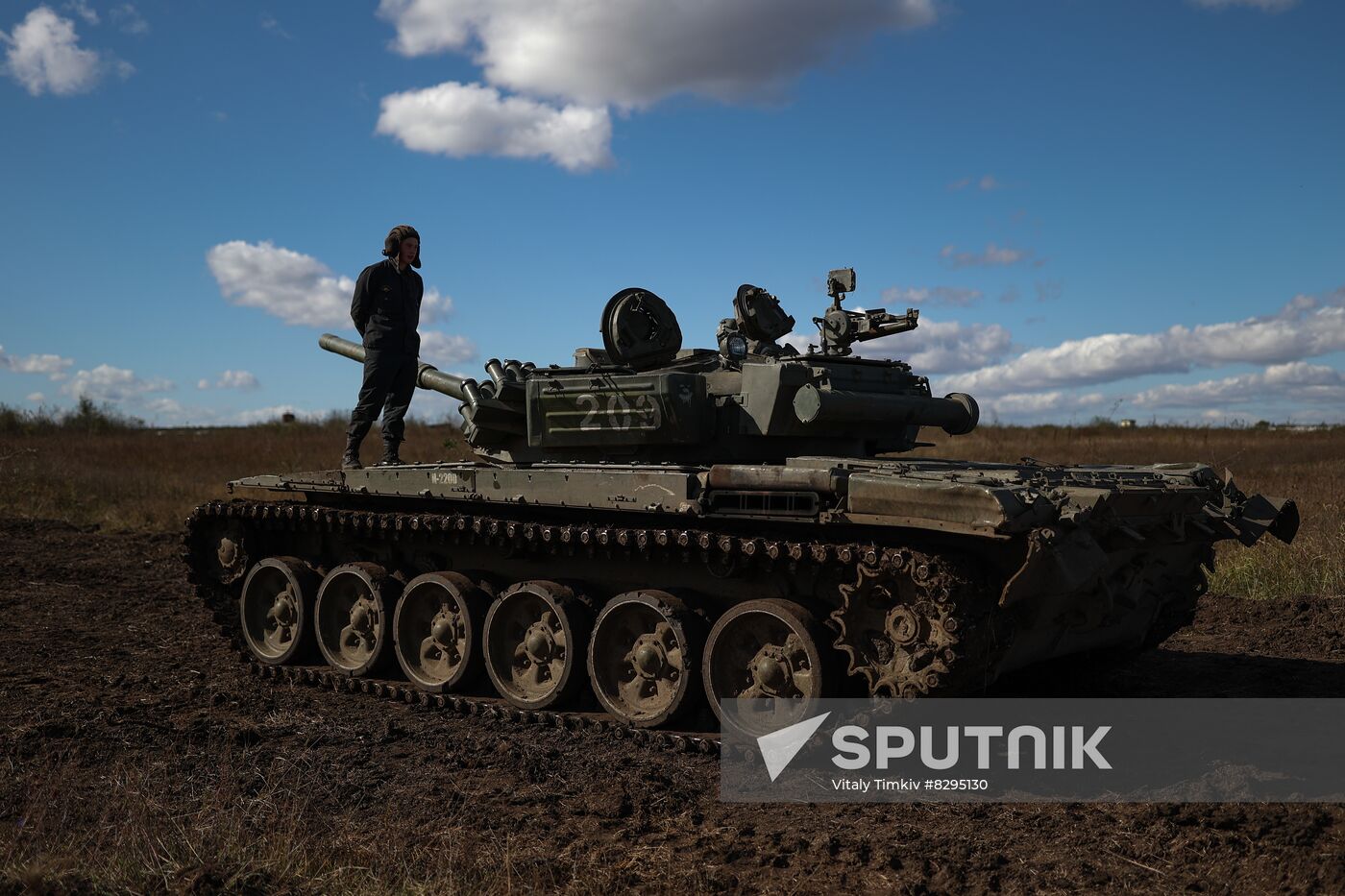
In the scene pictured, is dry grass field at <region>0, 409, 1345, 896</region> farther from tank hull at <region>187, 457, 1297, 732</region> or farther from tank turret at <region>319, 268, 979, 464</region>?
tank turret at <region>319, 268, 979, 464</region>

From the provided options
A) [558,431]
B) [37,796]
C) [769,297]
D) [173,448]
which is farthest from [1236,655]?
[173,448]

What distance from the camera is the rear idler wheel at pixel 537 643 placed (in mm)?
8469

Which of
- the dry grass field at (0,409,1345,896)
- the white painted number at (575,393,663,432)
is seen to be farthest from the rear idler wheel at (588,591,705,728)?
the white painted number at (575,393,663,432)

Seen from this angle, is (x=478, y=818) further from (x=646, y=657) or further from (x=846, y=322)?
(x=846, y=322)

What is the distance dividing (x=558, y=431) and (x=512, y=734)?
8.19ft

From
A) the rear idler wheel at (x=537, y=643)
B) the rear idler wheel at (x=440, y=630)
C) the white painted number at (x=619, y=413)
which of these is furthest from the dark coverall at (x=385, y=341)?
the rear idler wheel at (x=537, y=643)

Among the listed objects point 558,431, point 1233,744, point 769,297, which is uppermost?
point 769,297

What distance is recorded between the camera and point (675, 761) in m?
7.46

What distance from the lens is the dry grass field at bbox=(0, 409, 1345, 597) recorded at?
13.9 m

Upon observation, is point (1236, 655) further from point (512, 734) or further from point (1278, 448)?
point (1278, 448)

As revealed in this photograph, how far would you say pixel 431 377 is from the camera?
11039mm

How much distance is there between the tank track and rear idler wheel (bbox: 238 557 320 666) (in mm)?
157

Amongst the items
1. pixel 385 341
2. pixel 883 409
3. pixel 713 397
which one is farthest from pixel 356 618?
pixel 883 409

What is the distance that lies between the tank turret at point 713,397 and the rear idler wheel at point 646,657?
134 cm
